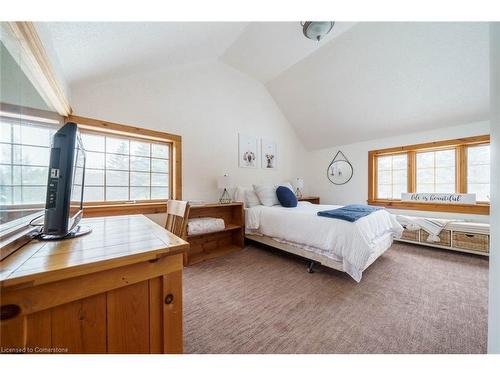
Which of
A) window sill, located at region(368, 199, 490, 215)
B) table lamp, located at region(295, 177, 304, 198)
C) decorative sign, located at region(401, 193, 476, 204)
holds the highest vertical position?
table lamp, located at region(295, 177, 304, 198)

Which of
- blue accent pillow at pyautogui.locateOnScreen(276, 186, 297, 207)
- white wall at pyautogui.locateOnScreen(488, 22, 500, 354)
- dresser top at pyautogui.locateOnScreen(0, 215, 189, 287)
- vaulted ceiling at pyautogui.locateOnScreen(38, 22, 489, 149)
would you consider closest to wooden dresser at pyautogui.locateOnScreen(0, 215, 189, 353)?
dresser top at pyautogui.locateOnScreen(0, 215, 189, 287)

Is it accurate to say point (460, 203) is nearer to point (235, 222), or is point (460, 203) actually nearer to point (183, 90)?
point (235, 222)

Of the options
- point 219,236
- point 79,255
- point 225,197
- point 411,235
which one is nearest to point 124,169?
point 225,197

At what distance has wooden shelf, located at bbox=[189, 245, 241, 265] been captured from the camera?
2470mm

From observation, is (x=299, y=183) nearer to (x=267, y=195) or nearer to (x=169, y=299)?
(x=267, y=195)

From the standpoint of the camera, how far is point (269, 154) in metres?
3.92

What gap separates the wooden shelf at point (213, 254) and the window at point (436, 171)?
3380 mm

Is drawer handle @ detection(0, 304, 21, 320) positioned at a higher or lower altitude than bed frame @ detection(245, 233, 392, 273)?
higher

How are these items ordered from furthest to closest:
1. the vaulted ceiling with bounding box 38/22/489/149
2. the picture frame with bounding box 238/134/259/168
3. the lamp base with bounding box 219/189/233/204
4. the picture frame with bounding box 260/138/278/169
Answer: the picture frame with bounding box 260/138/278/169 < the picture frame with bounding box 238/134/259/168 < the lamp base with bounding box 219/189/233/204 < the vaulted ceiling with bounding box 38/22/489/149

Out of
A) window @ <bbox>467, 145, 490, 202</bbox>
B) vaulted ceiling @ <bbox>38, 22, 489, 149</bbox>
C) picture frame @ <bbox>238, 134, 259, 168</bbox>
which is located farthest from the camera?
picture frame @ <bbox>238, 134, 259, 168</bbox>

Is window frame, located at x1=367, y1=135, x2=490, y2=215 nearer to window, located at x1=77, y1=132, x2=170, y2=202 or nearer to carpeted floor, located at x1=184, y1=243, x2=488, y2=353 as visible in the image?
carpeted floor, located at x1=184, y1=243, x2=488, y2=353

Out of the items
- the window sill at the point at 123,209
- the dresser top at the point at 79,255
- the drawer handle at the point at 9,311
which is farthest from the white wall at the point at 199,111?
the drawer handle at the point at 9,311

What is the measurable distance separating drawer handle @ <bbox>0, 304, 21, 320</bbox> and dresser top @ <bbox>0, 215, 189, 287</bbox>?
67 mm
